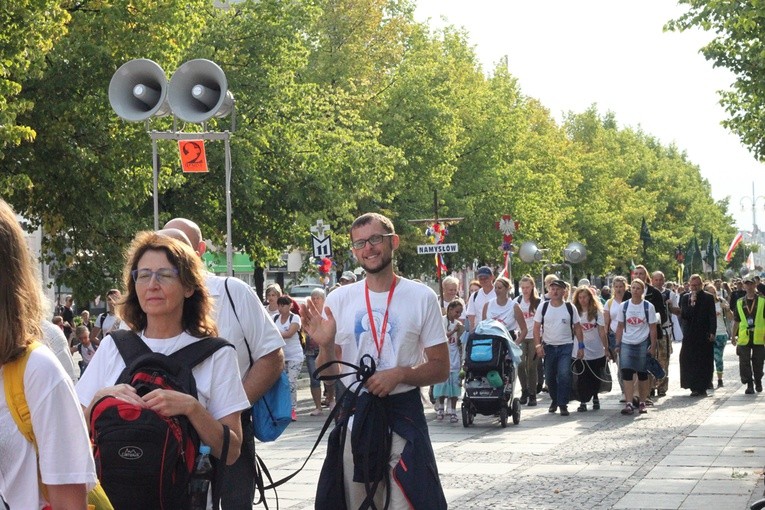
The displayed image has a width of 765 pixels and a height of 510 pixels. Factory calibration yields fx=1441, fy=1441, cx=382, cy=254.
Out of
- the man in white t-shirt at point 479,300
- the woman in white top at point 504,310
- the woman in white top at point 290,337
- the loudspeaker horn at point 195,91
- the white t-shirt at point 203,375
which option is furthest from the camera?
the woman in white top at point 290,337

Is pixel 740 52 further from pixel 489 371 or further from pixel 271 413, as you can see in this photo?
pixel 271 413

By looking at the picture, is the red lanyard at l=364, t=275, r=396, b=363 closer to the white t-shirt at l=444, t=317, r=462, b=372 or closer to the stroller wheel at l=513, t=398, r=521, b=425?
the stroller wheel at l=513, t=398, r=521, b=425

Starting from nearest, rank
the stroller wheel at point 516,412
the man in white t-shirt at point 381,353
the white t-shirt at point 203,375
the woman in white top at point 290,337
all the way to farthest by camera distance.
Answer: the white t-shirt at point 203,375, the man in white t-shirt at point 381,353, the stroller wheel at point 516,412, the woman in white top at point 290,337

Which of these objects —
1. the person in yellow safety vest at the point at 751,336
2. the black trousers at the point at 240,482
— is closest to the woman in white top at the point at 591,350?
the person in yellow safety vest at the point at 751,336

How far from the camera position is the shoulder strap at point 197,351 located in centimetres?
445

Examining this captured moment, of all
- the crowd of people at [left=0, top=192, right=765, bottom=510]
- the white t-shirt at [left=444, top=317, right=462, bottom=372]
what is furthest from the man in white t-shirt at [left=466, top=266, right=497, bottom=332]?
the crowd of people at [left=0, top=192, right=765, bottom=510]

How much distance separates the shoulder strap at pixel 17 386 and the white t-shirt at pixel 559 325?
15883 mm

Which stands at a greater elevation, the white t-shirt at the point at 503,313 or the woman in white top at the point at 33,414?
the white t-shirt at the point at 503,313

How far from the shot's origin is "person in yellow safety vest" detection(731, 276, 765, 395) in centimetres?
2197

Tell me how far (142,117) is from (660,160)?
90094 mm

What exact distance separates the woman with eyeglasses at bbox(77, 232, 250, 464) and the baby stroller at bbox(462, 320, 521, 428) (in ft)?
40.7

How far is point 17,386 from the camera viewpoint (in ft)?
10.6

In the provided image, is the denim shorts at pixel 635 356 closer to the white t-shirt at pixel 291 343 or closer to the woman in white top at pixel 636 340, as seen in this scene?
the woman in white top at pixel 636 340

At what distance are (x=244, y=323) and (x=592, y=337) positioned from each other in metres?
13.6
